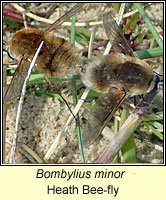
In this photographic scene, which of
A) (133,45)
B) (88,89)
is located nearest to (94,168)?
(88,89)

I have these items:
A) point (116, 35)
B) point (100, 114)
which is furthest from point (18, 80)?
point (116, 35)

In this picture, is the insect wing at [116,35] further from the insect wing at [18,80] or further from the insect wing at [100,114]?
the insect wing at [18,80]

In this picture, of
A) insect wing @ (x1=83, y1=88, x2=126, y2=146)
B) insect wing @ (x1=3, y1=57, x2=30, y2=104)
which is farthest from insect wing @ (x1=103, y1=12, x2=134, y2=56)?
insect wing @ (x1=3, y1=57, x2=30, y2=104)

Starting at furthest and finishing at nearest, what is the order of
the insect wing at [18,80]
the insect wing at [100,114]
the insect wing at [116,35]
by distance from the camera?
the insect wing at [116,35] → the insect wing at [18,80] → the insect wing at [100,114]

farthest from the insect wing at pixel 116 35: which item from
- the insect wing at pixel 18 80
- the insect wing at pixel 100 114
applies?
the insect wing at pixel 18 80

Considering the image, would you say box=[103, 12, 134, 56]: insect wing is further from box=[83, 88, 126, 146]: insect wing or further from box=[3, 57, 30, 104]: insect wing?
box=[3, 57, 30, 104]: insect wing
